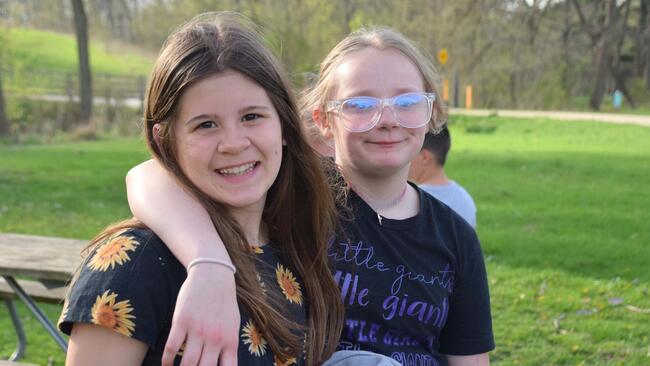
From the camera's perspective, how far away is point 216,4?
78.3 ft

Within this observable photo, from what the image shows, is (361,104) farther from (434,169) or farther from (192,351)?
(434,169)

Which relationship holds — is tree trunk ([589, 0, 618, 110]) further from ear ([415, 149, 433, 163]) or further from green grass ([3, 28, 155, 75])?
ear ([415, 149, 433, 163])

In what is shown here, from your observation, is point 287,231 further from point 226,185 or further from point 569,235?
point 569,235

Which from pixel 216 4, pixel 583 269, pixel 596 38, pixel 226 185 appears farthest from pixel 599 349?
Result: pixel 596 38

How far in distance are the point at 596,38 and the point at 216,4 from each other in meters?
17.8

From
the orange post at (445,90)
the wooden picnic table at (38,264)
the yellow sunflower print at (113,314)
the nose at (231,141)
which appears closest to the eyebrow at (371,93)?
the nose at (231,141)

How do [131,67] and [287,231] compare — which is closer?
[287,231]

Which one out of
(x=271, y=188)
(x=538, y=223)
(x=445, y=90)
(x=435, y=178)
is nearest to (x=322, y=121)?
Answer: (x=271, y=188)

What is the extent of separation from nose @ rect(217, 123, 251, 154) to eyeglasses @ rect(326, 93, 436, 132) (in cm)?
55

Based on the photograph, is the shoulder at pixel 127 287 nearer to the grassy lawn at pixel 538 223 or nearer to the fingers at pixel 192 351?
the fingers at pixel 192 351

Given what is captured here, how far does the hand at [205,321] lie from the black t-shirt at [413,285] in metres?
0.56

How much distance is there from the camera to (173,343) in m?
1.38

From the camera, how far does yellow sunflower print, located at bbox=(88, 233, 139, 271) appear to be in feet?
4.70

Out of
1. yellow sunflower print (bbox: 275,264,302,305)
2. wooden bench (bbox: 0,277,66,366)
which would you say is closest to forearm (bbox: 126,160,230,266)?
yellow sunflower print (bbox: 275,264,302,305)
